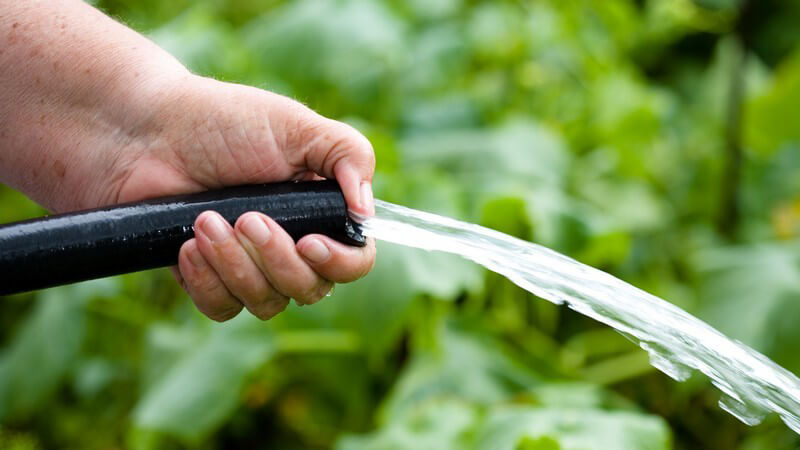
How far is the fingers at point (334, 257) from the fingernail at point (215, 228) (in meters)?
0.07

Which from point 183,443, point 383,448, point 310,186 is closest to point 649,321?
point 310,186

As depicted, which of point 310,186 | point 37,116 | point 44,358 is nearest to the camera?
point 310,186

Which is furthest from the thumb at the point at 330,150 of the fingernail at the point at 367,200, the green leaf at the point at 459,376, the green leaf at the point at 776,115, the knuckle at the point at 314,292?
the green leaf at the point at 776,115

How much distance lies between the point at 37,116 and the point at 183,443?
1.12 meters

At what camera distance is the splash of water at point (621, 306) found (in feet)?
3.18

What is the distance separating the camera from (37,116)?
109 cm

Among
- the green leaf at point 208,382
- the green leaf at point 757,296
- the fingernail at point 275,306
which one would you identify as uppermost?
the fingernail at point 275,306

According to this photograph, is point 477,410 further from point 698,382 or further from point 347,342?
point 698,382

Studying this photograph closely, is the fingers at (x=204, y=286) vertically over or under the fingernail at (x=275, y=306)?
over

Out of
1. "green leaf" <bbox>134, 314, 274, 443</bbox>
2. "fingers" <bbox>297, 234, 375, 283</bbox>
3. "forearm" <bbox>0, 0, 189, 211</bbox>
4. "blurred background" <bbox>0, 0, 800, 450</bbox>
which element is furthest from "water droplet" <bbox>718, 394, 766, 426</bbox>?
"green leaf" <bbox>134, 314, 274, 443</bbox>

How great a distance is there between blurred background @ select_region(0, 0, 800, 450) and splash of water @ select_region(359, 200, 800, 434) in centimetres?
26

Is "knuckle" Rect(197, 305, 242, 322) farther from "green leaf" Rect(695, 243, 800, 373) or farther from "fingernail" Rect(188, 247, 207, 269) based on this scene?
"green leaf" Rect(695, 243, 800, 373)

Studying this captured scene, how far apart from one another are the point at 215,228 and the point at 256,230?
0.04m

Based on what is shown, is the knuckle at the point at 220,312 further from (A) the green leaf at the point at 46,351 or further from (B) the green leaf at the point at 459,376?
(A) the green leaf at the point at 46,351
